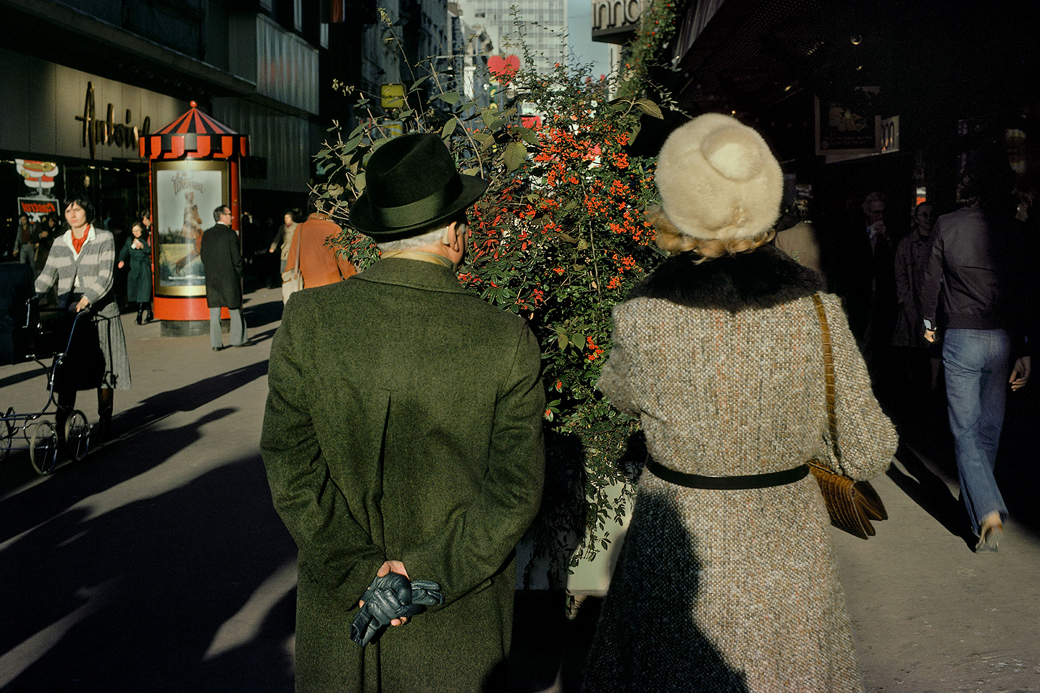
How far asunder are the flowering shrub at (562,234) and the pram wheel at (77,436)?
11.1ft

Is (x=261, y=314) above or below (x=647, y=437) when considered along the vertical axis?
below

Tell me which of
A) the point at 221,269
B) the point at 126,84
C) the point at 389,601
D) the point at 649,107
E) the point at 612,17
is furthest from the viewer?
the point at 612,17

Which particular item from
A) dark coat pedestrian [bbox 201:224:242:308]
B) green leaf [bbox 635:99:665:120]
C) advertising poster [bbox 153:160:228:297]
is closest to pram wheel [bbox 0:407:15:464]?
green leaf [bbox 635:99:665:120]

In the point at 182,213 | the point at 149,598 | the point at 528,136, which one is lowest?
the point at 149,598

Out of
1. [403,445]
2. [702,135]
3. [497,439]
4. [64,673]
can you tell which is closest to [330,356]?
[403,445]

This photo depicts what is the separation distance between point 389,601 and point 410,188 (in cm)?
90

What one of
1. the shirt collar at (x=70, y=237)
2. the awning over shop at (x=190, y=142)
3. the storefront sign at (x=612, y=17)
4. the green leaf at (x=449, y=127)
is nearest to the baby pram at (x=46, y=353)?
the shirt collar at (x=70, y=237)

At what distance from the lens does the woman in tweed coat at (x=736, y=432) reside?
213 cm

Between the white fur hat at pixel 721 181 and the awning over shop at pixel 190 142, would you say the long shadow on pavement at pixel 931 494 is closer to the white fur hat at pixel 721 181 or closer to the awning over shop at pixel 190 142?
the white fur hat at pixel 721 181

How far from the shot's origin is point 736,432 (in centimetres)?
214

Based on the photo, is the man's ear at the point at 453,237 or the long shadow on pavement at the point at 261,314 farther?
the long shadow on pavement at the point at 261,314

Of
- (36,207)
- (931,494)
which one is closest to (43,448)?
(931,494)

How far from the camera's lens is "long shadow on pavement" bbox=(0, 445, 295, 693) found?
380 centimetres

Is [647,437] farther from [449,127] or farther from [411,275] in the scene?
[449,127]
